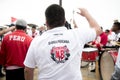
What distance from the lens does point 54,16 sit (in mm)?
1727

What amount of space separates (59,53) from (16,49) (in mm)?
1613

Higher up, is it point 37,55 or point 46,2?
point 46,2

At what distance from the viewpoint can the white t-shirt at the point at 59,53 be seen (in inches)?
67.8

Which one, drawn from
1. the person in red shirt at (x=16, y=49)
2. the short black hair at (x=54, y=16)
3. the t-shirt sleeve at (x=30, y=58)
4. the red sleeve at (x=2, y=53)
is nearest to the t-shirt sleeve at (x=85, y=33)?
the short black hair at (x=54, y=16)

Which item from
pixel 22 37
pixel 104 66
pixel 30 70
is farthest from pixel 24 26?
pixel 104 66

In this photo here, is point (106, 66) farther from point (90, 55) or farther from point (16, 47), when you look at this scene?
point (16, 47)

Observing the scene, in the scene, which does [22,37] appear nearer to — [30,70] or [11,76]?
[11,76]

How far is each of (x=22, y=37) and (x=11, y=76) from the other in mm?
534

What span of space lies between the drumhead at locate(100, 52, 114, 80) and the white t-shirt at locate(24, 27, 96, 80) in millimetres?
3563

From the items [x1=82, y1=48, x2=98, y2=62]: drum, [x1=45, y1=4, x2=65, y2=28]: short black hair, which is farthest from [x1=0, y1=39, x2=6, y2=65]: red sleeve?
[x1=82, y1=48, x2=98, y2=62]: drum

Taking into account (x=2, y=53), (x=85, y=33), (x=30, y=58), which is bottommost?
(x=2, y=53)

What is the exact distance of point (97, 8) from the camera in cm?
1155

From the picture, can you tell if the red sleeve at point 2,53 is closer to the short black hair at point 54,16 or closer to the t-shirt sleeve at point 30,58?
the t-shirt sleeve at point 30,58

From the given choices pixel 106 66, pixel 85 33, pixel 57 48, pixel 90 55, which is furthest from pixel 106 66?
pixel 57 48
